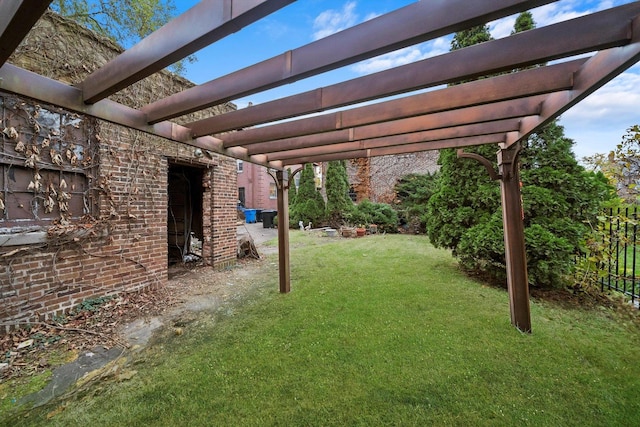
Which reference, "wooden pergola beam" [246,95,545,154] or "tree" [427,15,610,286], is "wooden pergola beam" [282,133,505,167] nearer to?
"wooden pergola beam" [246,95,545,154]

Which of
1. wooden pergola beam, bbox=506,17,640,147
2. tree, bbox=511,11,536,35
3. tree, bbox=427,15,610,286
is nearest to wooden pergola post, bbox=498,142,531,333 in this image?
wooden pergola beam, bbox=506,17,640,147

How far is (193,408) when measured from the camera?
5.92 feet

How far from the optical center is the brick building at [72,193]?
2.73m

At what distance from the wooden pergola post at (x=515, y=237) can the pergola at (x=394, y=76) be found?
0.04 feet

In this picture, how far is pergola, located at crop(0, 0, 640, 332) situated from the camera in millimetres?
1150

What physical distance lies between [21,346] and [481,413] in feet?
13.4

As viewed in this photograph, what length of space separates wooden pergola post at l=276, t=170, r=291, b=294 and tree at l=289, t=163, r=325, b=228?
8346 millimetres

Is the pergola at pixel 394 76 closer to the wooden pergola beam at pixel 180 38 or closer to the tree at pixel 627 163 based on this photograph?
the wooden pergola beam at pixel 180 38

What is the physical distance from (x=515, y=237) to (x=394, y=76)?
228 cm

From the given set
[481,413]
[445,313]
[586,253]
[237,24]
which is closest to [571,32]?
[237,24]

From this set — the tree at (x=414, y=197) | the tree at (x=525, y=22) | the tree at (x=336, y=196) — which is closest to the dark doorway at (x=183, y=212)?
the tree at (x=336, y=196)

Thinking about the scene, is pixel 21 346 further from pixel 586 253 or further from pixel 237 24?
pixel 586 253

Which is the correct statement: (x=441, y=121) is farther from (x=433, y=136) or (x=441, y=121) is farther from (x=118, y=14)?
(x=118, y=14)

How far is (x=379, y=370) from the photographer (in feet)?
7.12
